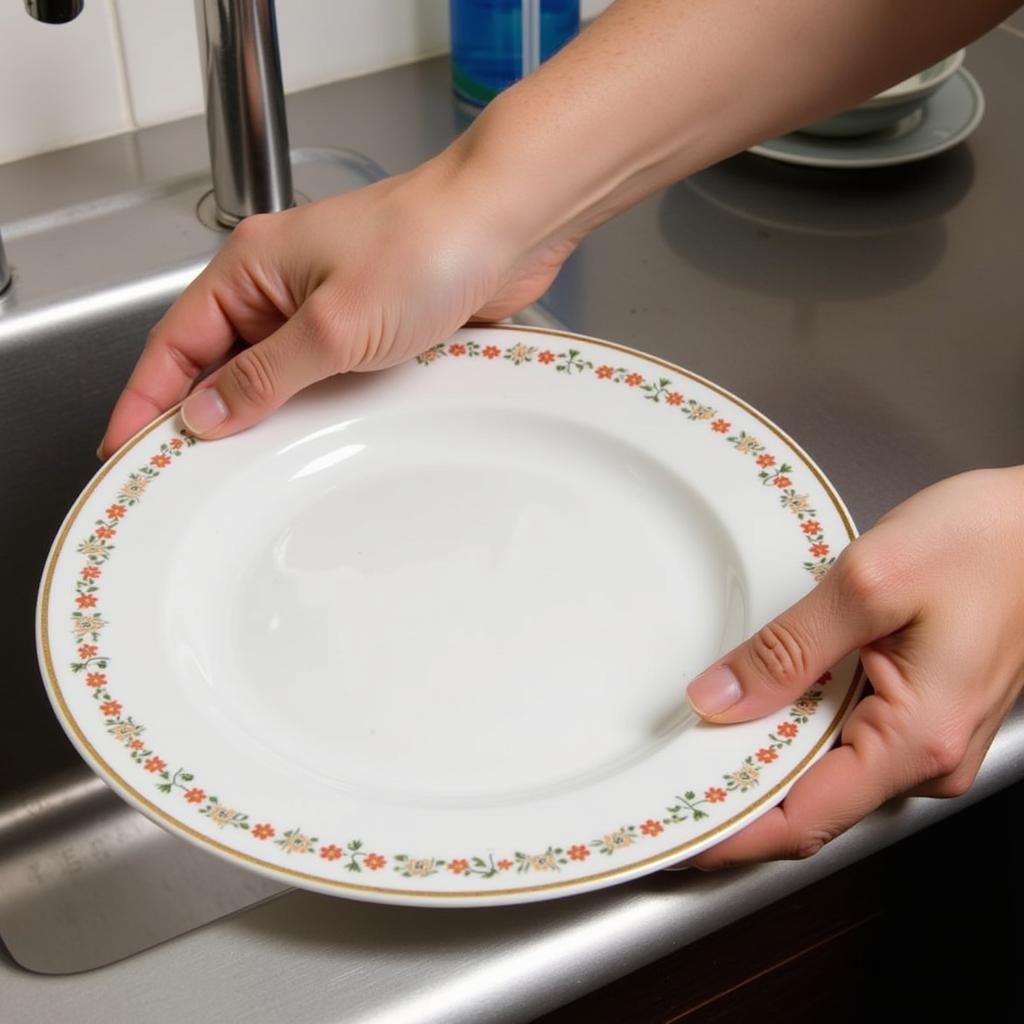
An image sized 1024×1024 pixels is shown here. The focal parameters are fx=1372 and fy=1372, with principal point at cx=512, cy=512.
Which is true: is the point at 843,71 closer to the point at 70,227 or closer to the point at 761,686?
the point at 761,686

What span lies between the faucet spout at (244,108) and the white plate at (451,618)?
22 centimetres

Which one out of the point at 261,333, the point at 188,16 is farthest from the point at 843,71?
the point at 188,16

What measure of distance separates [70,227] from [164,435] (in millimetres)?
313

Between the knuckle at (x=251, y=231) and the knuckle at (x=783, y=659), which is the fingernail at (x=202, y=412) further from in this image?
the knuckle at (x=783, y=659)

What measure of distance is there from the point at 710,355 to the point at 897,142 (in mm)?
259

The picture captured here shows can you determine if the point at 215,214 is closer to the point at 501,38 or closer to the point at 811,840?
the point at 501,38

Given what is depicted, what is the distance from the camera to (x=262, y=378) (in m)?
0.67

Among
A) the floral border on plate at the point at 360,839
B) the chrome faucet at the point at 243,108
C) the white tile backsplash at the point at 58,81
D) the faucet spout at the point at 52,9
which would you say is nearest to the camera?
the floral border on plate at the point at 360,839

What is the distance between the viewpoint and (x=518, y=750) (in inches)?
22.3

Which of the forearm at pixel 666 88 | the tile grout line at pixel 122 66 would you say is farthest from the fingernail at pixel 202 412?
the tile grout line at pixel 122 66

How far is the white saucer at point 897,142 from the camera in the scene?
950mm

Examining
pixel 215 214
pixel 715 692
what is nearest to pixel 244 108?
pixel 215 214

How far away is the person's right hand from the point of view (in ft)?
2.19

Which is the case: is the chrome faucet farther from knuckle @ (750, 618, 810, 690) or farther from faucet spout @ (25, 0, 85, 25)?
knuckle @ (750, 618, 810, 690)
